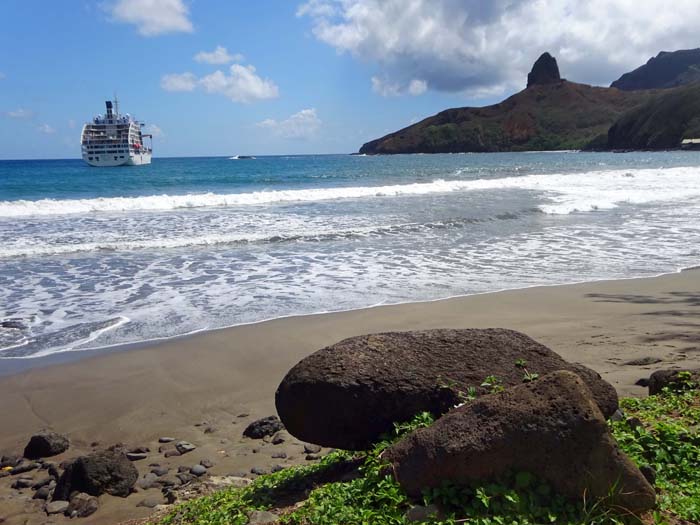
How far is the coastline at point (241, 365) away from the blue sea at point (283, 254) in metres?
0.65

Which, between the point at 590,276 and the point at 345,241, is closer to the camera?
the point at 590,276

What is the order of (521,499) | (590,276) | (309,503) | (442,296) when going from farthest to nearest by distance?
(590,276)
(442,296)
(309,503)
(521,499)

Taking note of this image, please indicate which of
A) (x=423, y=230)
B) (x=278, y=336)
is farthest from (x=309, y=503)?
(x=423, y=230)

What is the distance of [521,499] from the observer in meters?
2.67

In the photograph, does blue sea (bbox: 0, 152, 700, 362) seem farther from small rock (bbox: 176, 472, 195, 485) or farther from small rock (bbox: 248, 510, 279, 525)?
small rock (bbox: 248, 510, 279, 525)

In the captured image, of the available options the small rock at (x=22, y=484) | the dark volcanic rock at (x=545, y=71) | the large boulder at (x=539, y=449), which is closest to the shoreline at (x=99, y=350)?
the small rock at (x=22, y=484)

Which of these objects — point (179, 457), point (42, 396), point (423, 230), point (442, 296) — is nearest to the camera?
point (179, 457)

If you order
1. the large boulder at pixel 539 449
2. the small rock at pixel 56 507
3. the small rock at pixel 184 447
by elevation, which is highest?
the large boulder at pixel 539 449

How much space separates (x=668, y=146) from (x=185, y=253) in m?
90.4

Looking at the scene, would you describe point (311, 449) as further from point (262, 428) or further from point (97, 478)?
point (97, 478)

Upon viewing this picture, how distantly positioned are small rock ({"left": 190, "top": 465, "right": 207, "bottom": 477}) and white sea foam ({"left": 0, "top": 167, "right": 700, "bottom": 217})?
55.0 feet

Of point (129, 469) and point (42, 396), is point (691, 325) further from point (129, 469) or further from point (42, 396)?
point (42, 396)

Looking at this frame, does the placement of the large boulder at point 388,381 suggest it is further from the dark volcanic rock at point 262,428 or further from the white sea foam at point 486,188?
the white sea foam at point 486,188

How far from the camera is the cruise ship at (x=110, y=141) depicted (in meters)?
68.2
